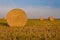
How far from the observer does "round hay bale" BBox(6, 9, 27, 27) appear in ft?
42.6

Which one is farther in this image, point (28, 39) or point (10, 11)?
point (10, 11)

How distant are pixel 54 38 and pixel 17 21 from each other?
7.21 meters

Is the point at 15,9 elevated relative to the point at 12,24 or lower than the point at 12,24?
elevated

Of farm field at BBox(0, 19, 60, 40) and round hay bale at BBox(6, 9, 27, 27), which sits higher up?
round hay bale at BBox(6, 9, 27, 27)

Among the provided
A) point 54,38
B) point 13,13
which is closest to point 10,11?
point 13,13

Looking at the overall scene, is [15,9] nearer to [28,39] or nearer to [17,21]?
[17,21]

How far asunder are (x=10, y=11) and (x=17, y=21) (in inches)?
29.9

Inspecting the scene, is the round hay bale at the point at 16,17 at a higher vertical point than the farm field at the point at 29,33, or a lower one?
higher

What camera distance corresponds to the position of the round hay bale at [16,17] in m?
13.0

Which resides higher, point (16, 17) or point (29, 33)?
point (16, 17)

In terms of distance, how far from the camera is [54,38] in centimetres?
621

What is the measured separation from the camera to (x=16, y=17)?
13414mm

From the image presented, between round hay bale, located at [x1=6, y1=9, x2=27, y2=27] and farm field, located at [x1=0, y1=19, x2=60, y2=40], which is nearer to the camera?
farm field, located at [x1=0, y1=19, x2=60, y2=40]

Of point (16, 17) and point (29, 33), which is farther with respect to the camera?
point (16, 17)
